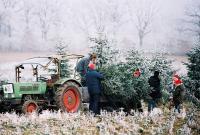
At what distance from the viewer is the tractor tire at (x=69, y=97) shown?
1323 centimetres

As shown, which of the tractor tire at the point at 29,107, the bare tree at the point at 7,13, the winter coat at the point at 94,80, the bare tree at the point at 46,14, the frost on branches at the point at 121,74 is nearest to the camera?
the tractor tire at the point at 29,107

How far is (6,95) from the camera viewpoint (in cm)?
1257

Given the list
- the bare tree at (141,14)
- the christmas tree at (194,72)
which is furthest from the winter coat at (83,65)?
the bare tree at (141,14)

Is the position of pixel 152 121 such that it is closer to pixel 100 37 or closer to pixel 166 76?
pixel 100 37

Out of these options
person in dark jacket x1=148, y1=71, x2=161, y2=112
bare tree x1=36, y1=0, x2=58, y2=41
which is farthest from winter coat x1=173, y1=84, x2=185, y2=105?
bare tree x1=36, y1=0, x2=58, y2=41

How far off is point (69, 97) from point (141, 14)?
3763 centimetres

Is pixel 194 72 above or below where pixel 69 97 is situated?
above

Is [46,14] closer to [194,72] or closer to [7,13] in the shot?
[7,13]

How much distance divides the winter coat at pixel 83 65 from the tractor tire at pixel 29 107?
2.67m

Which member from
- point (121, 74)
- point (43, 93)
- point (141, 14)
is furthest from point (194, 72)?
point (141, 14)

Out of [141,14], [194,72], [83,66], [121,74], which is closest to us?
[83,66]

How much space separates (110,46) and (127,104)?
263 cm

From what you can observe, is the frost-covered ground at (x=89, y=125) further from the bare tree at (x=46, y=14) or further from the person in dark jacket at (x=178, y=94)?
the bare tree at (x=46, y=14)

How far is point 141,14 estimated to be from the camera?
50.1 metres
